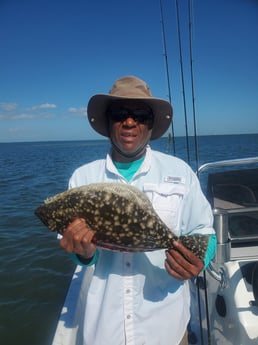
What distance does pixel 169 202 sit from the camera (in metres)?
2.52

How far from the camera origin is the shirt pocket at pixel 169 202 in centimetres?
251

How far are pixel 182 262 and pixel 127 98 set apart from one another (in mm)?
1505

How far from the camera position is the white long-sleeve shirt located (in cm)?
Result: 248

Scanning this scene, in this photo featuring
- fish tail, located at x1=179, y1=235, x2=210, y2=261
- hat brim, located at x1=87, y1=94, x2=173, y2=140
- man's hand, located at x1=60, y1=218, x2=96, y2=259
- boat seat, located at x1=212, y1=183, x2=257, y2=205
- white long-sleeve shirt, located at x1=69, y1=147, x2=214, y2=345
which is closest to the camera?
man's hand, located at x1=60, y1=218, x2=96, y2=259

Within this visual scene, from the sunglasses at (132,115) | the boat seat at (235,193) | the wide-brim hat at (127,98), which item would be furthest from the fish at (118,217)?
the boat seat at (235,193)

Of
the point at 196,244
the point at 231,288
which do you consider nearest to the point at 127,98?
the point at 196,244

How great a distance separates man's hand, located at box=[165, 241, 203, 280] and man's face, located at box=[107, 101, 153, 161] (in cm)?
95

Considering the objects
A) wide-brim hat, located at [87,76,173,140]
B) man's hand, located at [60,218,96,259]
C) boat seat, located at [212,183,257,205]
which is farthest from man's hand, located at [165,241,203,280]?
boat seat, located at [212,183,257,205]

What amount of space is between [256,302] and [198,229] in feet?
3.97

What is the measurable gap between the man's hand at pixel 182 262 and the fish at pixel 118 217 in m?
0.05

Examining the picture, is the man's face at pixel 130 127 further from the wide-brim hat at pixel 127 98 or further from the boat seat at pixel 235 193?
the boat seat at pixel 235 193

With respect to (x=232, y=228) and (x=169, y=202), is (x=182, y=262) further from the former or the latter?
(x=232, y=228)

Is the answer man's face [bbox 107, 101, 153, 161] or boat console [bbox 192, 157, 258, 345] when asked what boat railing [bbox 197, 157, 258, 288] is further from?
man's face [bbox 107, 101, 153, 161]

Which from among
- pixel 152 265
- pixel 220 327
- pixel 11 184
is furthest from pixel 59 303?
pixel 11 184
